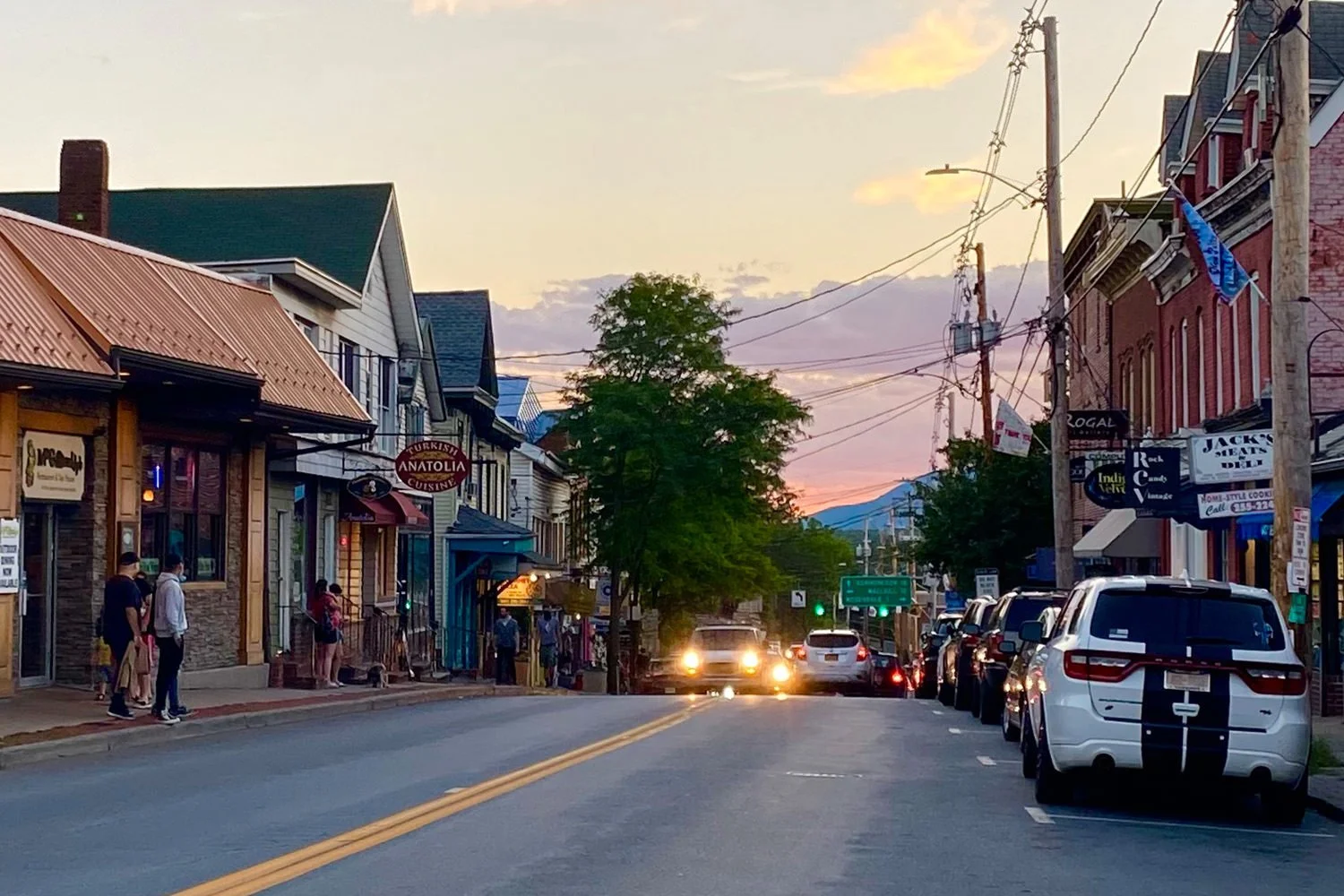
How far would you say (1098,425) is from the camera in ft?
123

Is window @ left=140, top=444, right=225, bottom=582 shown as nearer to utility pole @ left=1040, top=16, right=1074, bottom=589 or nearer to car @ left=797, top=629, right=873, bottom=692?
utility pole @ left=1040, top=16, right=1074, bottom=589

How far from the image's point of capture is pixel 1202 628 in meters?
13.5

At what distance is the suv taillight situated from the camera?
523 inches

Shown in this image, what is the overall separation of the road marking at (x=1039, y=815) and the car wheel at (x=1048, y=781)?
0.17m

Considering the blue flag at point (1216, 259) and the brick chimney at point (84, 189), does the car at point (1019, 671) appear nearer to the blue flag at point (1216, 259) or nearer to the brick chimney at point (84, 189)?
the blue flag at point (1216, 259)

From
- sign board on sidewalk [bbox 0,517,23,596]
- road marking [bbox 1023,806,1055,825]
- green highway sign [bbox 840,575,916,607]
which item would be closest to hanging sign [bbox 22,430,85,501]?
sign board on sidewalk [bbox 0,517,23,596]

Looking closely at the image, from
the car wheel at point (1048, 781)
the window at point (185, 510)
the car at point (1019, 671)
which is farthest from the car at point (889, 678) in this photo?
the car wheel at point (1048, 781)

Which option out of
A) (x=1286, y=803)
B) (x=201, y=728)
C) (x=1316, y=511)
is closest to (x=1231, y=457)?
(x=1316, y=511)

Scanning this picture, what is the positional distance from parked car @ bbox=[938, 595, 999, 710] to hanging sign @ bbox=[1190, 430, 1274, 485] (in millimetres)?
7977

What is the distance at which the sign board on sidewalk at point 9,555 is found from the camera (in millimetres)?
21719

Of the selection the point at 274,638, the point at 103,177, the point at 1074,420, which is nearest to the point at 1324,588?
the point at 1074,420

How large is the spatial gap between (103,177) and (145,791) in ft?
58.8

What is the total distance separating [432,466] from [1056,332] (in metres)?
11.8

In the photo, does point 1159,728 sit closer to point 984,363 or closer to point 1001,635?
point 1001,635
